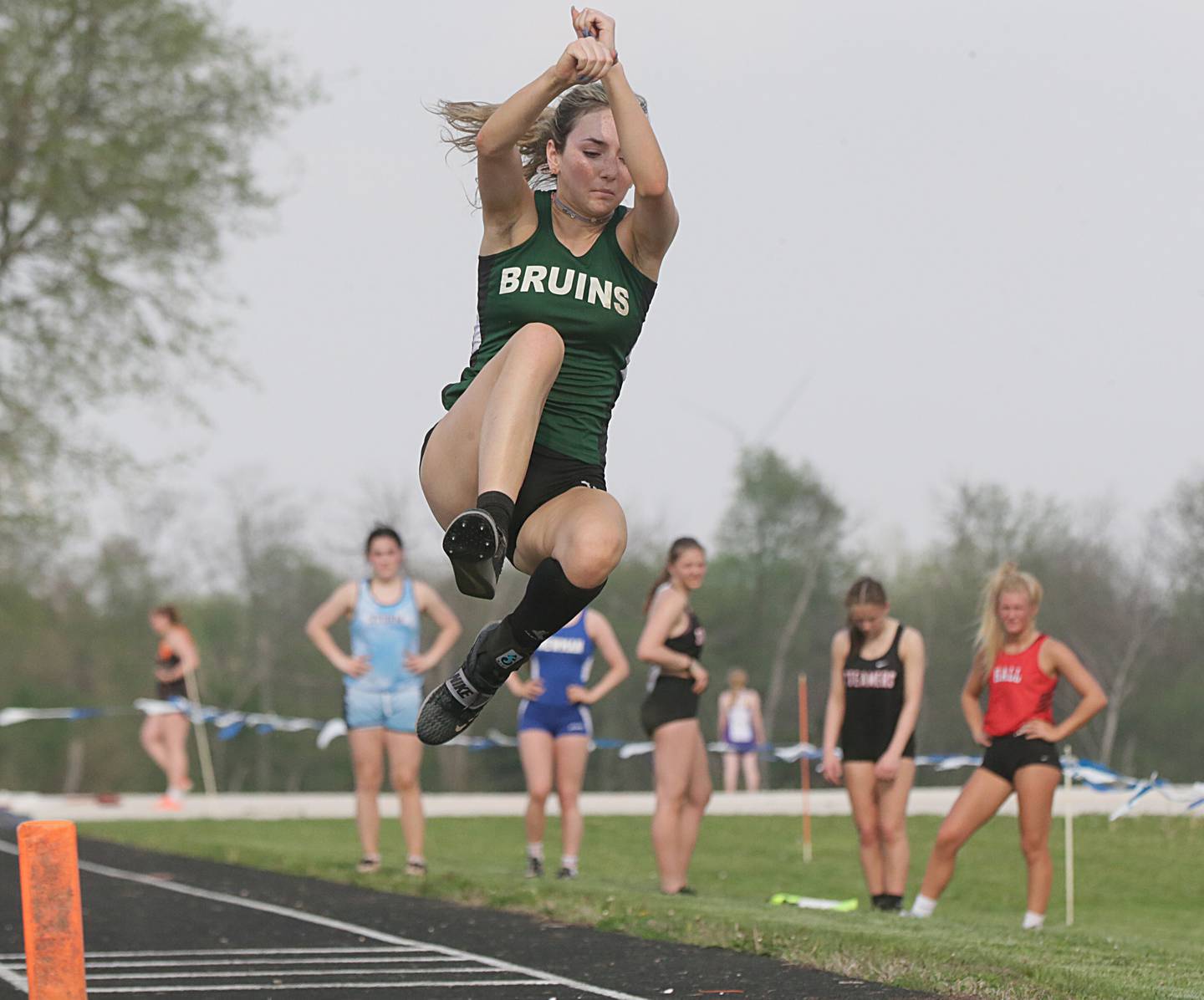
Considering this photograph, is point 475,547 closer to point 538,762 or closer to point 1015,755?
point 1015,755

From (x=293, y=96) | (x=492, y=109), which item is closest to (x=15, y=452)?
(x=293, y=96)

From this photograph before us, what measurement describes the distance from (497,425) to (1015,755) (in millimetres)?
4931

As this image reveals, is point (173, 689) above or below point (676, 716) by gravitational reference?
above

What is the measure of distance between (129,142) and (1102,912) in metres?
18.0

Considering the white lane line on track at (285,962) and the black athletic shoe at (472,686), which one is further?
the white lane line on track at (285,962)

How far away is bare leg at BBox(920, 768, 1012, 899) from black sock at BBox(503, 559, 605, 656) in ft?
14.3

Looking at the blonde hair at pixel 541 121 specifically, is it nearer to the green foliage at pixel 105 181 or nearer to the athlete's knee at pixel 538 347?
the athlete's knee at pixel 538 347

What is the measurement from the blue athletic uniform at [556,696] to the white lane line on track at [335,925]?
1.96m

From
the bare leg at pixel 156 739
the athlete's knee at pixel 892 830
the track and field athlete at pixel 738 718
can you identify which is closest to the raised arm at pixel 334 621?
the athlete's knee at pixel 892 830

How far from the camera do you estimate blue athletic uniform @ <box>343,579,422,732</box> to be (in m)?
10.5

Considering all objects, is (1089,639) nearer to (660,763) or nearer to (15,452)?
(15,452)

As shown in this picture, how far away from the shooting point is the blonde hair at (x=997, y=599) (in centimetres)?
877

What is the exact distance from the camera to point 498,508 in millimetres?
4480

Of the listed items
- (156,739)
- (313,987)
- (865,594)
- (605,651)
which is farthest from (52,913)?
(156,739)
